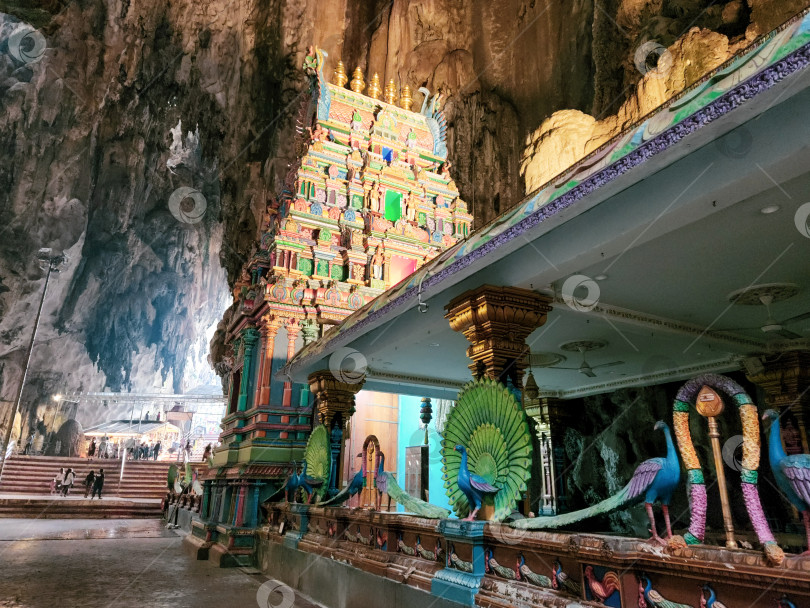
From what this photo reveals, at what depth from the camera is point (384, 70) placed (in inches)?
922

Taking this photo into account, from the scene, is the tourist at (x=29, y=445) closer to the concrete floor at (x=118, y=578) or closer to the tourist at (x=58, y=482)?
the tourist at (x=58, y=482)

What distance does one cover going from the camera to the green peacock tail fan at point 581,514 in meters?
3.00

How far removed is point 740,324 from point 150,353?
170 ft

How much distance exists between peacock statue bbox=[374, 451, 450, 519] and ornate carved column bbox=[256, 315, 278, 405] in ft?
16.5

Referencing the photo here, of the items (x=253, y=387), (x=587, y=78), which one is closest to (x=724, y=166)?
(x=253, y=387)

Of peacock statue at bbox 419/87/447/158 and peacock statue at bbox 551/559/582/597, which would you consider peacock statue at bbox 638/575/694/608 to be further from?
peacock statue at bbox 419/87/447/158

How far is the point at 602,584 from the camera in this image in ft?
9.50

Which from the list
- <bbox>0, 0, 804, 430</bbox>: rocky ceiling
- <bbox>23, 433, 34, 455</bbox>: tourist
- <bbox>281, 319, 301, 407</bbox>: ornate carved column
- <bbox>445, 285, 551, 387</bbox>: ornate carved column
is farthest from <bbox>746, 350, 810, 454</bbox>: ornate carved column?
<bbox>23, 433, 34, 455</bbox>: tourist

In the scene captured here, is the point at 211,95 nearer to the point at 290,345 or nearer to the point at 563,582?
the point at 290,345

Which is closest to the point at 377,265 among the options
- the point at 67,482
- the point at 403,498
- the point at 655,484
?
the point at 403,498

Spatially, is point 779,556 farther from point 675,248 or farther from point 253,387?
point 253,387

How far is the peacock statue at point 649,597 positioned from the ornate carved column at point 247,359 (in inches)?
394

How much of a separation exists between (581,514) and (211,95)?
30428 millimetres

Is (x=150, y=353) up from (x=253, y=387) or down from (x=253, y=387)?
up
